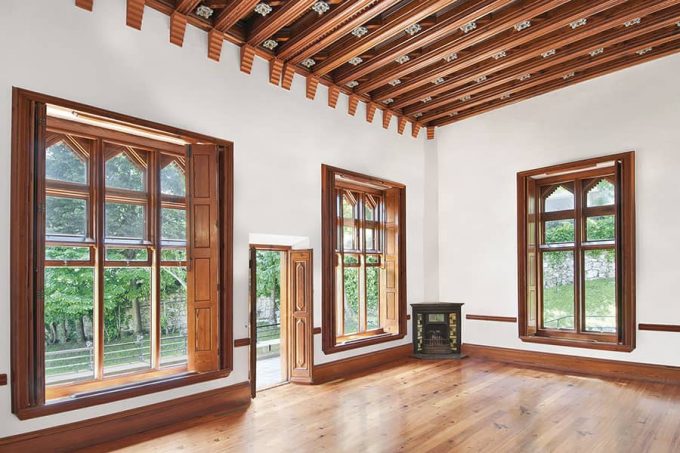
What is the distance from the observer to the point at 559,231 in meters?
6.96

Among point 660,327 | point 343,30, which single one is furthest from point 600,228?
point 343,30

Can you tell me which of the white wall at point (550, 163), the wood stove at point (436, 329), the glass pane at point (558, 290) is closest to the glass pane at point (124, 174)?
the wood stove at point (436, 329)

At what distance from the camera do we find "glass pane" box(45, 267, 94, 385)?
4262mm

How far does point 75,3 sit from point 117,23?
1.18 feet

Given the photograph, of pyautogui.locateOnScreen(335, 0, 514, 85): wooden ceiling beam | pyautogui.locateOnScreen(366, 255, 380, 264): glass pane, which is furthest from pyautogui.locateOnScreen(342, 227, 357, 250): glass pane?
pyautogui.locateOnScreen(335, 0, 514, 85): wooden ceiling beam

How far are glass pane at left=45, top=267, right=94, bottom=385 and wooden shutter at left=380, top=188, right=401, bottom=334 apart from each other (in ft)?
14.6

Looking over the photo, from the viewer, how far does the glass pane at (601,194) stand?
21.2 feet

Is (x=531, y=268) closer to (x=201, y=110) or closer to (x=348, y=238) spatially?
(x=348, y=238)

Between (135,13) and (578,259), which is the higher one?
(135,13)

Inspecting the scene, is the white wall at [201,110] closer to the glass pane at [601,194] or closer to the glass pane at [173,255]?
the glass pane at [173,255]

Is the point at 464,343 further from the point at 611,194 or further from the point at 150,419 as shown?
the point at 150,419

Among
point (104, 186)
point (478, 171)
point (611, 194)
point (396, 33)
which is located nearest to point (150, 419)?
point (104, 186)

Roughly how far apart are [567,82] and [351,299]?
455 cm

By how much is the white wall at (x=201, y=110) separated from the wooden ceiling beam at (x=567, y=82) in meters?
1.21
